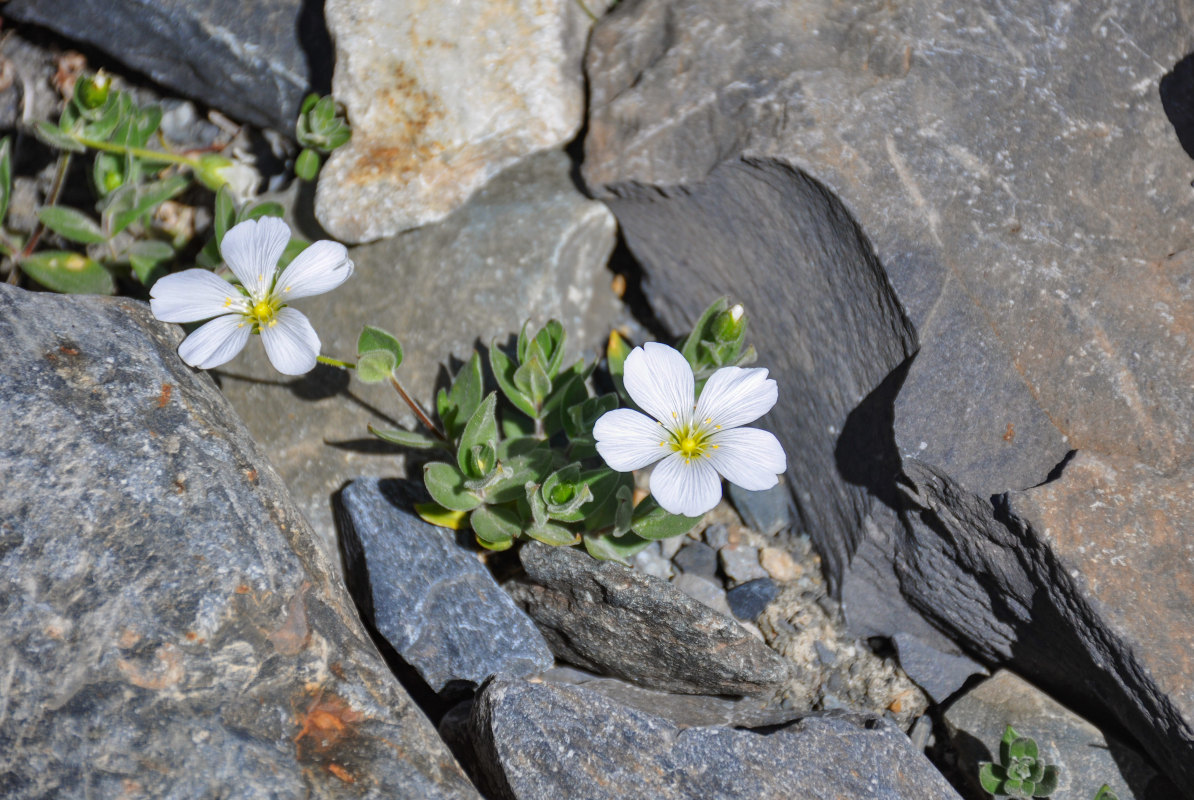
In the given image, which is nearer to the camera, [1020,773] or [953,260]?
[1020,773]

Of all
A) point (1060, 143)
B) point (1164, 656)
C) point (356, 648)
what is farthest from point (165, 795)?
point (1060, 143)

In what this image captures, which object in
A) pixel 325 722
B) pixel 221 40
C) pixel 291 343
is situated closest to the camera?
pixel 325 722

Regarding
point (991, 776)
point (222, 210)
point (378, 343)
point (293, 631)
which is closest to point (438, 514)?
point (378, 343)

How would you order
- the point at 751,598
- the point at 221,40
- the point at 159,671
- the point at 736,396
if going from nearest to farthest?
the point at 159,671, the point at 736,396, the point at 751,598, the point at 221,40

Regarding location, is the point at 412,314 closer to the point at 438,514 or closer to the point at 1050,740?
the point at 438,514

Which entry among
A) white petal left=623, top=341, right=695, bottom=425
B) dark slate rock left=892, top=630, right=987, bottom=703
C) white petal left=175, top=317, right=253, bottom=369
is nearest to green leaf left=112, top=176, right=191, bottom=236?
white petal left=175, top=317, right=253, bottom=369

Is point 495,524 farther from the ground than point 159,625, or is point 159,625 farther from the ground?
point 159,625
